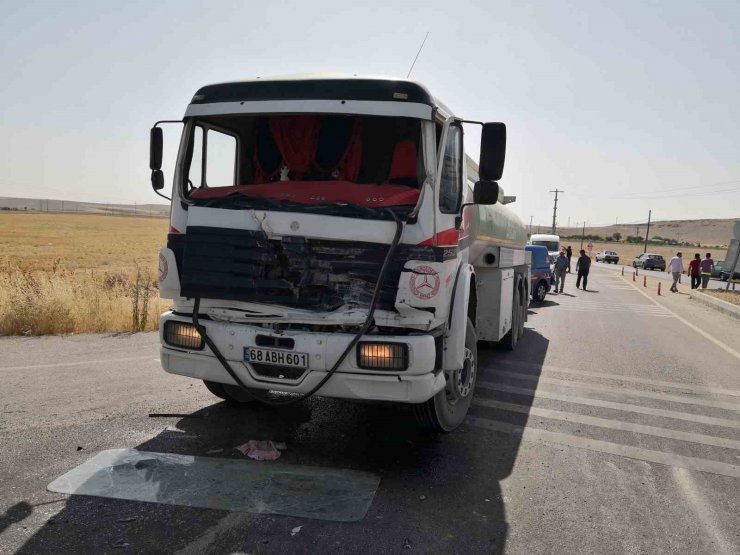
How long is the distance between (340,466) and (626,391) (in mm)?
4345

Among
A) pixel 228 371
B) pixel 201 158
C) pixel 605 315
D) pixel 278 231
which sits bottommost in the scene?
pixel 605 315

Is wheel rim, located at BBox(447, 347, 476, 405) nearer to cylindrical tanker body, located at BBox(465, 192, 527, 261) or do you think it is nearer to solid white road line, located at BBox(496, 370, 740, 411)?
cylindrical tanker body, located at BBox(465, 192, 527, 261)

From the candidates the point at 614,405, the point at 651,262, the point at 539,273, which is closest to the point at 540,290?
the point at 539,273

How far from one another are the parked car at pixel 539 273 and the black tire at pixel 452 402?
1340cm

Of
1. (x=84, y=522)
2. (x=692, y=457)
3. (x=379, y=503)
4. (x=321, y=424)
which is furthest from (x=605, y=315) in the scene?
(x=84, y=522)

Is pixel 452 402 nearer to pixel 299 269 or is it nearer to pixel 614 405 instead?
pixel 299 269

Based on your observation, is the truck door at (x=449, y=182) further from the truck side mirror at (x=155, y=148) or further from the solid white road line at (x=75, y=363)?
the solid white road line at (x=75, y=363)

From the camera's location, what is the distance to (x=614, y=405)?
21.3 feet

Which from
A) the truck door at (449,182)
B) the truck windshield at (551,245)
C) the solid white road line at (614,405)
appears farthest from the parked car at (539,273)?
the truck door at (449,182)

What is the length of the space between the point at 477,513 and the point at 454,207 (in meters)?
2.25

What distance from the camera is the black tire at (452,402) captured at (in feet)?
15.6

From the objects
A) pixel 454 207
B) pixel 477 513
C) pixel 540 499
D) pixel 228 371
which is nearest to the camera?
pixel 477 513

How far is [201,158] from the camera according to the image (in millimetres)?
5102

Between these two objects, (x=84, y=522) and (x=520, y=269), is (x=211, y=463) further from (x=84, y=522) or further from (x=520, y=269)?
(x=520, y=269)
